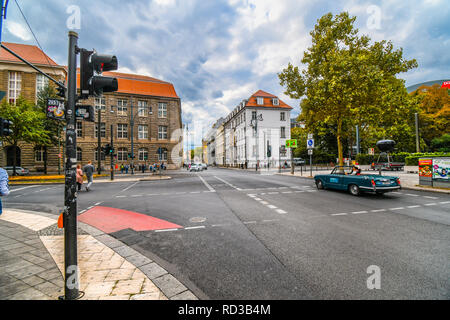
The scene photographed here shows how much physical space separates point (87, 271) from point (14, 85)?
47.3 metres

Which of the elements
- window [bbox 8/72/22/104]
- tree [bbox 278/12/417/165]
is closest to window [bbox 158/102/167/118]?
window [bbox 8/72/22/104]

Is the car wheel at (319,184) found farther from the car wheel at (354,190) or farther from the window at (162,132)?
the window at (162,132)

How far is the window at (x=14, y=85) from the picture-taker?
107 feet

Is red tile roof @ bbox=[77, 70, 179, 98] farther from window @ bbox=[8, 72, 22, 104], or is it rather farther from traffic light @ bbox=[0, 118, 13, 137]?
traffic light @ bbox=[0, 118, 13, 137]

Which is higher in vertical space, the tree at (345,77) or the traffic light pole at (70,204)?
the tree at (345,77)

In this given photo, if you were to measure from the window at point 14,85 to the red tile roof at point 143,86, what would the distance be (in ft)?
28.9

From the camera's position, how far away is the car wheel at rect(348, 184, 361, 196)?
8805mm

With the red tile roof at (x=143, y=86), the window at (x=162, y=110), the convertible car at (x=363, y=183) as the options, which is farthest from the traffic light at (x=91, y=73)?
the red tile roof at (x=143, y=86)

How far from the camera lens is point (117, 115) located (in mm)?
38469

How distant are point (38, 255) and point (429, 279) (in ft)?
20.0
